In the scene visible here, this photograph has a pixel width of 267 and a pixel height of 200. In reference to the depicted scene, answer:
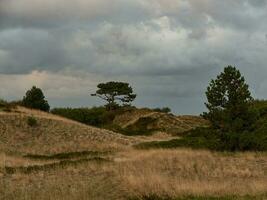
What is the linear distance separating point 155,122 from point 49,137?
96.1ft

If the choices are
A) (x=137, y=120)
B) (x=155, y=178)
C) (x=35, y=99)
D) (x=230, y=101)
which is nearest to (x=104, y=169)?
(x=155, y=178)

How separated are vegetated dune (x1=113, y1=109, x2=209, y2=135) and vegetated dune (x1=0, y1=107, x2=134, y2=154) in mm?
18009

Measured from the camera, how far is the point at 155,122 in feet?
265

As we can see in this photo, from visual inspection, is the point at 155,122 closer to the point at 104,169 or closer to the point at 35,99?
the point at 35,99

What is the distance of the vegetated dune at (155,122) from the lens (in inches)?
3077

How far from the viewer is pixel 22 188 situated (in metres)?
23.1

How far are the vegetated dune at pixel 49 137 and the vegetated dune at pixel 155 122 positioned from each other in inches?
709

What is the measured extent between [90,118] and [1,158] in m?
52.3

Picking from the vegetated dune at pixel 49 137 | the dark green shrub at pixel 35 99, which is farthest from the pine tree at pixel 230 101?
the dark green shrub at pixel 35 99

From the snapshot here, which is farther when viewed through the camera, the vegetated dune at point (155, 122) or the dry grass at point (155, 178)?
the vegetated dune at point (155, 122)

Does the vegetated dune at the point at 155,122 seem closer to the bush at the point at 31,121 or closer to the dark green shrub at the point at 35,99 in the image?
the dark green shrub at the point at 35,99

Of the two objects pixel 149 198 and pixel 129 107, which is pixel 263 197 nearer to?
pixel 149 198

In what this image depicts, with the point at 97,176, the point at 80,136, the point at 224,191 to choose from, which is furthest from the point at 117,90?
the point at 224,191

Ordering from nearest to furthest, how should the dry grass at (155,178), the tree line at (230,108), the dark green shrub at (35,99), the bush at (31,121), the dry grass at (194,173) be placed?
the dry grass at (194,173) < the dry grass at (155,178) < the tree line at (230,108) < the bush at (31,121) < the dark green shrub at (35,99)
